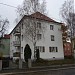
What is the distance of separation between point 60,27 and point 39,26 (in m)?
13.2

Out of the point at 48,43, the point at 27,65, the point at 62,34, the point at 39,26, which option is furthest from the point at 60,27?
the point at 27,65

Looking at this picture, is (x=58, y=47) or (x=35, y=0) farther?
(x=58, y=47)

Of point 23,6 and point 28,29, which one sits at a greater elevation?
point 23,6

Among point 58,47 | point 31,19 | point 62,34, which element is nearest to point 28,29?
point 31,19

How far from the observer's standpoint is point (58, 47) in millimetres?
51625

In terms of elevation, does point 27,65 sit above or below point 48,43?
below

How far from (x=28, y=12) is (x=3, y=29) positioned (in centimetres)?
1428

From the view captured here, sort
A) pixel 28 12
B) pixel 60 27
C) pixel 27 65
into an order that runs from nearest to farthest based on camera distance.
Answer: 1. pixel 27 65
2. pixel 28 12
3. pixel 60 27

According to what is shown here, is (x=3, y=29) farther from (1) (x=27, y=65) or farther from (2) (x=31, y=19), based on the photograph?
(1) (x=27, y=65)

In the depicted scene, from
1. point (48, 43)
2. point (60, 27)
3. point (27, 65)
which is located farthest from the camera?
point (60, 27)

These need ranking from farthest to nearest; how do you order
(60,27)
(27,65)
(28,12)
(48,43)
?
1. (60,27)
2. (48,43)
3. (28,12)
4. (27,65)

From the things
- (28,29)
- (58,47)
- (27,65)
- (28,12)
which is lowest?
(27,65)

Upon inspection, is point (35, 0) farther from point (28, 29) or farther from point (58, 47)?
point (58, 47)

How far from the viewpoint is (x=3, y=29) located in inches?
2042
